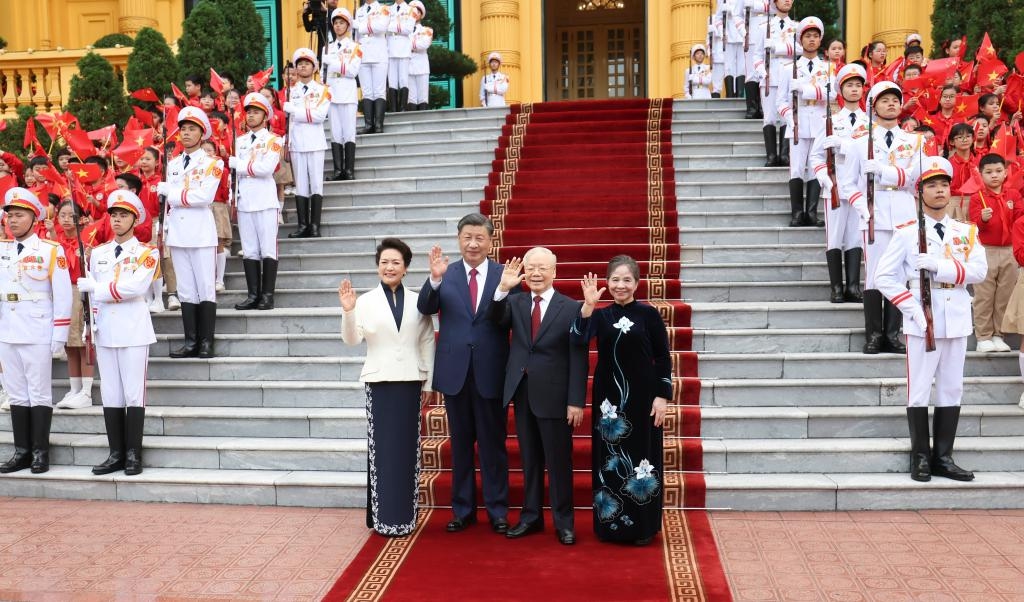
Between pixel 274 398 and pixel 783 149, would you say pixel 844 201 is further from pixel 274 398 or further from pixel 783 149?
pixel 274 398

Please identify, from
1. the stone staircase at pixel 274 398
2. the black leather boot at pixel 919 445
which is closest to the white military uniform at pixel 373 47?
the stone staircase at pixel 274 398

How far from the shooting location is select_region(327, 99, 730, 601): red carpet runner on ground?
4.31m

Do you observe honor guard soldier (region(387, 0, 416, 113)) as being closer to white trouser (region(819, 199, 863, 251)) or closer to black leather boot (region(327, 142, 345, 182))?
black leather boot (region(327, 142, 345, 182))

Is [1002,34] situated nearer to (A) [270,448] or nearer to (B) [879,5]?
(B) [879,5]

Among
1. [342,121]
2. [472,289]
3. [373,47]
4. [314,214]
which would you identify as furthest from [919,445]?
[373,47]

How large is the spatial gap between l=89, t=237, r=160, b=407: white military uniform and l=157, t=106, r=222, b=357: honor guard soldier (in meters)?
1.04

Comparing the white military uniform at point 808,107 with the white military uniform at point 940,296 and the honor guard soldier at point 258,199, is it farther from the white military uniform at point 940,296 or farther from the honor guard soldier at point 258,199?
the honor guard soldier at point 258,199

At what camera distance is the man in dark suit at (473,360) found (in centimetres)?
490

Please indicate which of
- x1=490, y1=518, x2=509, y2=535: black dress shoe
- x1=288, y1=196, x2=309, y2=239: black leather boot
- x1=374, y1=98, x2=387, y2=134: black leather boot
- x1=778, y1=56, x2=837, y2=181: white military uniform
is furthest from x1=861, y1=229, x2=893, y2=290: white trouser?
x1=374, y1=98, x2=387, y2=134: black leather boot

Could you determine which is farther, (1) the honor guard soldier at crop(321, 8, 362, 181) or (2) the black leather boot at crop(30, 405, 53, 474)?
(1) the honor guard soldier at crop(321, 8, 362, 181)

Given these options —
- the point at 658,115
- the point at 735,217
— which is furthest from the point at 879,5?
the point at 735,217

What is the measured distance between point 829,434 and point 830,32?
10153mm

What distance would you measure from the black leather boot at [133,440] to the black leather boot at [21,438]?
31.5 inches

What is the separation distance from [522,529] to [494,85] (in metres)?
11.7
